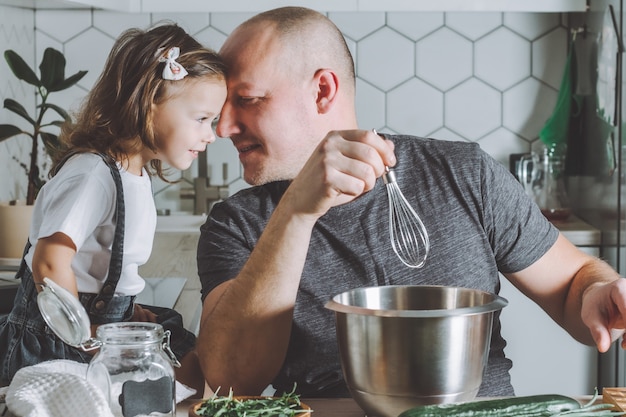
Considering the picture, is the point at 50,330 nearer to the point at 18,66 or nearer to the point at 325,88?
the point at 325,88

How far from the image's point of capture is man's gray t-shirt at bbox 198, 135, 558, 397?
4.79ft

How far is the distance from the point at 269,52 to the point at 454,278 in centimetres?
50

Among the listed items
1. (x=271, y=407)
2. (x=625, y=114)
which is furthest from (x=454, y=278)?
(x=625, y=114)

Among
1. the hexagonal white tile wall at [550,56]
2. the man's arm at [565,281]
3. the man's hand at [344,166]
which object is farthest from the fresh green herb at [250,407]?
the hexagonal white tile wall at [550,56]

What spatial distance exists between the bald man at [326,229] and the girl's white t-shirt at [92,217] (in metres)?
0.34

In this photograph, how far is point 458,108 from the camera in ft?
9.94

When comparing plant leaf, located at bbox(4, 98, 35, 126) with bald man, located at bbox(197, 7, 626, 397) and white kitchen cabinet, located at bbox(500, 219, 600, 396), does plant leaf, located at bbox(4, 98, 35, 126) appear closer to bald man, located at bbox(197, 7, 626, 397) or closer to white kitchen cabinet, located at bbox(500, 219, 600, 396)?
bald man, located at bbox(197, 7, 626, 397)

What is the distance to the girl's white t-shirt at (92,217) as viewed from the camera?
1771 mm

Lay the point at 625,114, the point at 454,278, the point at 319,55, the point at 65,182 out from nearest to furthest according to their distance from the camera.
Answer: the point at 454,278
the point at 319,55
the point at 65,182
the point at 625,114

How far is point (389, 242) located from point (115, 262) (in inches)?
24.2

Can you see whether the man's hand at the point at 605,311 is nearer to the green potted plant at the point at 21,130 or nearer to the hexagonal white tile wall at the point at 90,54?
the green potted plant at the point at 21,130

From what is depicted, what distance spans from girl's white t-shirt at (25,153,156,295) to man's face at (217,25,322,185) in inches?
14.6

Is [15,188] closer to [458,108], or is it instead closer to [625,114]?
[458,108]

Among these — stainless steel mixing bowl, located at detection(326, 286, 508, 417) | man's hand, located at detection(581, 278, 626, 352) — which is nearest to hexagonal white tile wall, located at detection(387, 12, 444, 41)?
man's hand, located at detection(581, 278, 626, 352)
